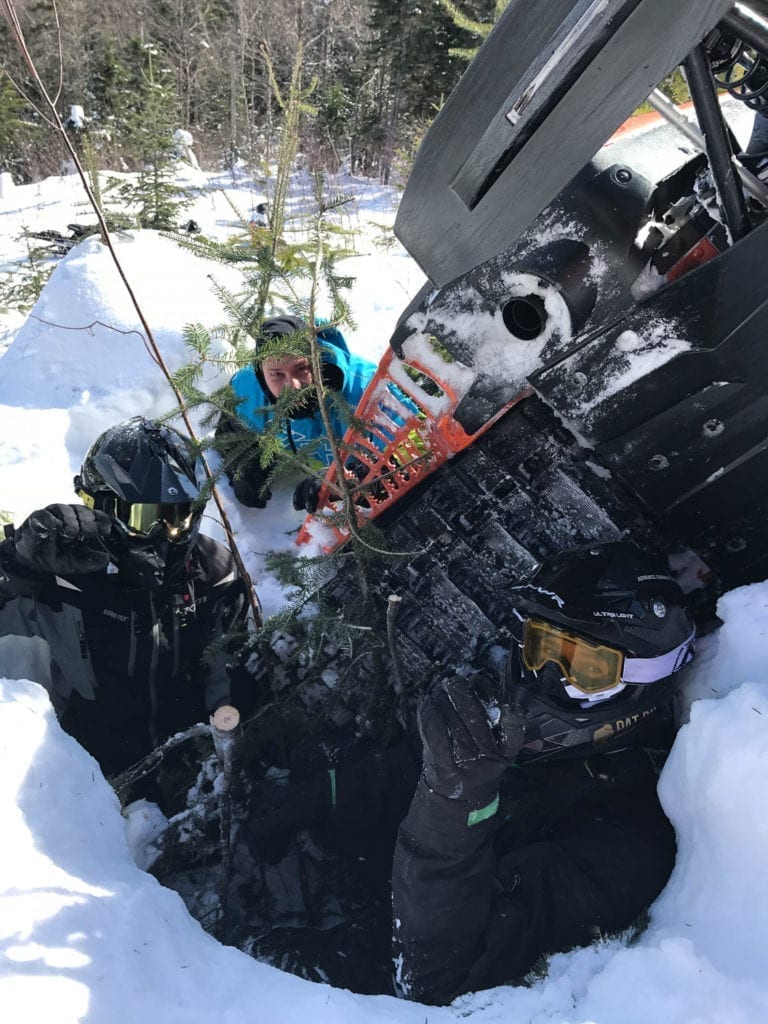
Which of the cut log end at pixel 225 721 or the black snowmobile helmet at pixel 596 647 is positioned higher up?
the cut log end at pixel 225 721

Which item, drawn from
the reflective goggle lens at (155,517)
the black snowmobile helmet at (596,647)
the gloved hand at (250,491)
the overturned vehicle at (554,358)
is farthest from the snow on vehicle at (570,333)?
the gloved hand at (250,491)

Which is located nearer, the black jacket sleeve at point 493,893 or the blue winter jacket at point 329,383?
the black jacket sleeve at point 493,893

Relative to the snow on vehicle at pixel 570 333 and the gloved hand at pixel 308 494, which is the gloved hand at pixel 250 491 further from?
the snow on vehicle at pixel 570 333

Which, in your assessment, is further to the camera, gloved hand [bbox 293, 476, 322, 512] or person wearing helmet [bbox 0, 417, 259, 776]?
gloved hand [bbox 293, 476, 322, 512]

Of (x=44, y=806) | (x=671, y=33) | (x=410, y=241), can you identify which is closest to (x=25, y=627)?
(x=44, y=806)

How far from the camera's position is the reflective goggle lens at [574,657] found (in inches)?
87.7

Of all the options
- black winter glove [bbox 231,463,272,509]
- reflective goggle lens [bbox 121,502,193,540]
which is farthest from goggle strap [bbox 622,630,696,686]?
black winter glove [bbox 231,463,272,509]

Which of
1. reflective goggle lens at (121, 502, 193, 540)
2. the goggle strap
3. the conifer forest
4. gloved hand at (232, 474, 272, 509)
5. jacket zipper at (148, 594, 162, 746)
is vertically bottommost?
the goggle strap

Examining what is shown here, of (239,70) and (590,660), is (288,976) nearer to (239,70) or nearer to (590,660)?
(590,660)

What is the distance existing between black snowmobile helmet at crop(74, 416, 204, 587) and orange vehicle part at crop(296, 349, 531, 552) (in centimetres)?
63

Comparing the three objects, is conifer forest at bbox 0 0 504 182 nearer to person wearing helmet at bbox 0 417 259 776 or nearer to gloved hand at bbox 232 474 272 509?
gloved hand at bbox 232 474 272 509

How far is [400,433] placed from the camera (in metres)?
2.73

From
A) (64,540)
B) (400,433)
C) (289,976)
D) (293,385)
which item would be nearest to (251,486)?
(293,385)

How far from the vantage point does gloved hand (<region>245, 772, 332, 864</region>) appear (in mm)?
2521
